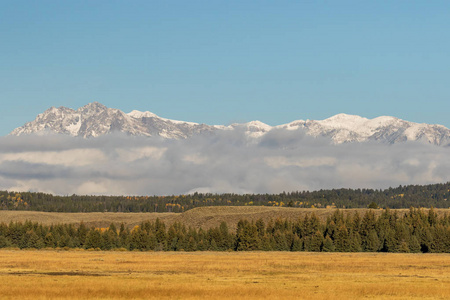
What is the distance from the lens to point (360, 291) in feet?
200

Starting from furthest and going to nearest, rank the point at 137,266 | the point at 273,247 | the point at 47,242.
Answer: the point at 47,242
the point at 273,247
the point at 137,266

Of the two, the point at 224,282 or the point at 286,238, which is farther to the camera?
the point at 286,238

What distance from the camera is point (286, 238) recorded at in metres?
178

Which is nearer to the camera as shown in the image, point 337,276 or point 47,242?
point 337,276

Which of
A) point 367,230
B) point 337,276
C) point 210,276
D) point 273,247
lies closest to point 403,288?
point 337,276

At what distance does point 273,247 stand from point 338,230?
726 inches

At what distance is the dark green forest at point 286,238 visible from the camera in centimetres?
16975

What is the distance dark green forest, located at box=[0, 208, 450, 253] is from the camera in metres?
170

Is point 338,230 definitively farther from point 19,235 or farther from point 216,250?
point 19,235

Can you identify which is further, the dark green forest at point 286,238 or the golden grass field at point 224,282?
the dark green forest at point 286,238

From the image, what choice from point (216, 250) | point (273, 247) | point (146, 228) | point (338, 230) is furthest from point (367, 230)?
point (146, 228)

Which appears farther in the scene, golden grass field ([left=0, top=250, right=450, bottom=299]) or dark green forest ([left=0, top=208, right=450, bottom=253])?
dark green forest ([left=0, top=208, right=450, bottom=253])

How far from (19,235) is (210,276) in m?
137

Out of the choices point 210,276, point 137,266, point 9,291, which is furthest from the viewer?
point 137,266
